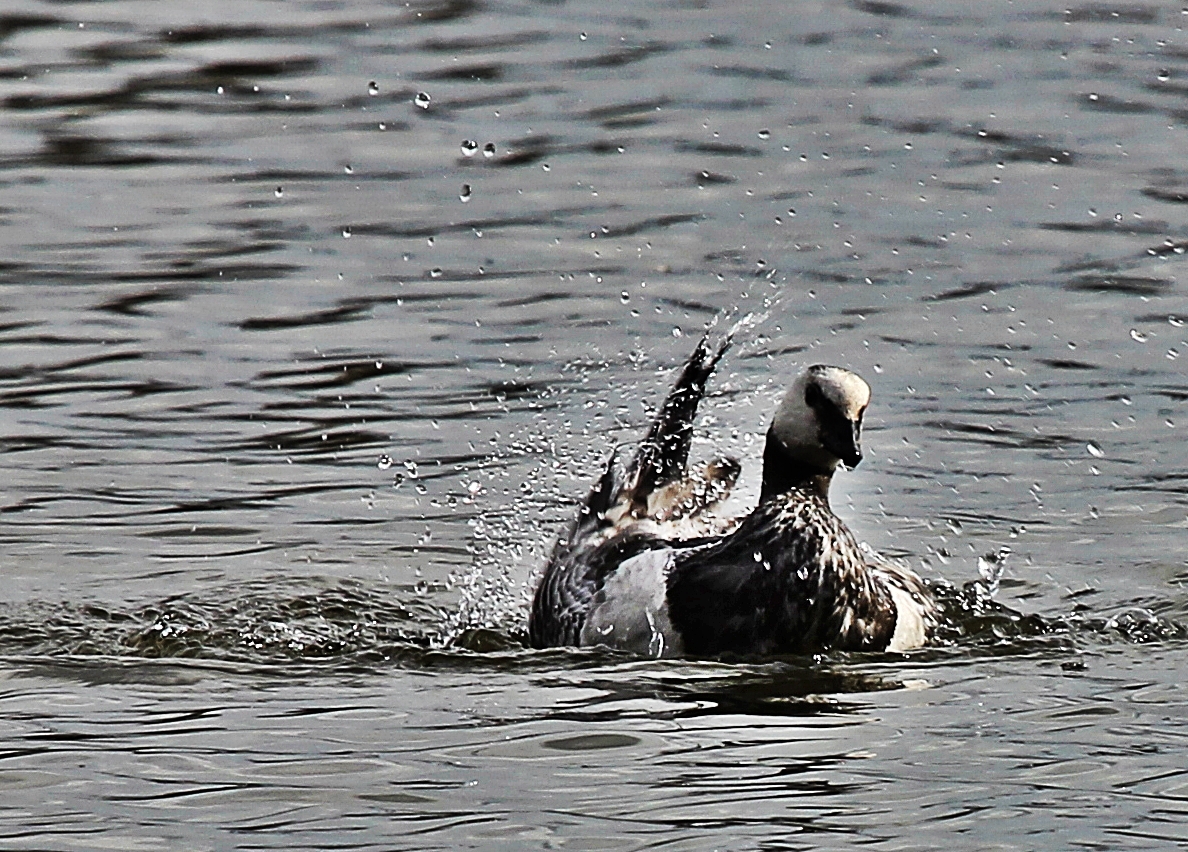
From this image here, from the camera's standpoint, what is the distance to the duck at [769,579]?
8.70 metres

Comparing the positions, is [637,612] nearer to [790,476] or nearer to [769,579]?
[769,579]

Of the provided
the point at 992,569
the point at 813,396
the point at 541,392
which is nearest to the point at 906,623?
the point at 813,396

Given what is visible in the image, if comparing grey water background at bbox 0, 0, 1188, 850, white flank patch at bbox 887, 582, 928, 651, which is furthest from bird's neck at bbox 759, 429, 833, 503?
grey water background at bbox 0, 0, 1188, 850

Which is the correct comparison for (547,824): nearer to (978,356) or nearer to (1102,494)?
(1102,494)

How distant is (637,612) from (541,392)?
12.3ft

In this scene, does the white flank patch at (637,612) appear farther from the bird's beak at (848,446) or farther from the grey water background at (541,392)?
the bird's beak at (848,446)

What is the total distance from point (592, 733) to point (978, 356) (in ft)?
19.2

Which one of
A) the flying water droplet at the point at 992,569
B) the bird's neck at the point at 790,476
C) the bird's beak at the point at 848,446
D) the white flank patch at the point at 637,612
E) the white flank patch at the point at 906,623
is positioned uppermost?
the bird's beak at the point at 848,446

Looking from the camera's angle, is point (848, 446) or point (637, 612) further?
point (848, 446)

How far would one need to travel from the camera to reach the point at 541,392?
1245cm

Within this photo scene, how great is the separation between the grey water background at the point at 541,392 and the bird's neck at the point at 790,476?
28.5 inches

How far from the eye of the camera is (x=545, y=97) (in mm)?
17797

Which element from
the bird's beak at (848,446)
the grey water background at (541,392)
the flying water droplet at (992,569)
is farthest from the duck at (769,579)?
the flying water droplet at (992,569)

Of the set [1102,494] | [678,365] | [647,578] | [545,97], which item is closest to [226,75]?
[545,97]
